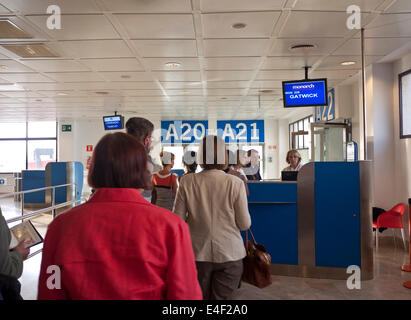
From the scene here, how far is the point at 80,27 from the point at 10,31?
3.26 ft

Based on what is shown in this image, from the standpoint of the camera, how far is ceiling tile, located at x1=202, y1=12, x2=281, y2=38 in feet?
12.8

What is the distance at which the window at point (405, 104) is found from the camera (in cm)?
561

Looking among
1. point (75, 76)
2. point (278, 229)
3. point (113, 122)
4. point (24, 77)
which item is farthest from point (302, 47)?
point (113, 122)

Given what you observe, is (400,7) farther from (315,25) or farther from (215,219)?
(215,219)

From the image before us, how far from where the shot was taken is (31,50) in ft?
16.9

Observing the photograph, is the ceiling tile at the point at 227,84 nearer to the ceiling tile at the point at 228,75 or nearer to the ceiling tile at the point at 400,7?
the ceiling tile at the point at 228,75

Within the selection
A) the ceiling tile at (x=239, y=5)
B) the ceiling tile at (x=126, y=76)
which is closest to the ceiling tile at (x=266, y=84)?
the ceiling tile at (x=126, y=76)

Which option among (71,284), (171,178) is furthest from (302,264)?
(71,284)

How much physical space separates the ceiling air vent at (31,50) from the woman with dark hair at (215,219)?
404 centimetres

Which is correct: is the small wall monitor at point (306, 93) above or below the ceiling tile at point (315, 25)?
below

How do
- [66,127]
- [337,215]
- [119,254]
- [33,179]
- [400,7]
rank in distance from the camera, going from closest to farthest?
1. [119,254]
2. [400,7]
3. [337,215]
4. [33,179]
5. [66,127]

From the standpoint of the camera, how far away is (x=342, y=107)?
25.2ft
